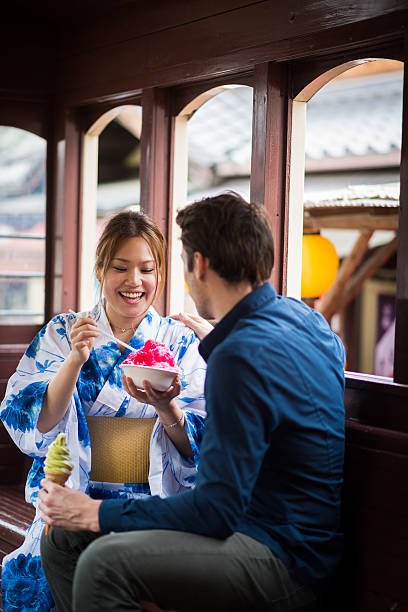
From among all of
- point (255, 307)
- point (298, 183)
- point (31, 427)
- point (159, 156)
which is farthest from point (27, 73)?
point (255, 307)

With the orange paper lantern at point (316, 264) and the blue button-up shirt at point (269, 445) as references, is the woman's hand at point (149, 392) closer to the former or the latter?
the blue button-up shirt at point (269, 445)

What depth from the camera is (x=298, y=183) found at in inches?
118

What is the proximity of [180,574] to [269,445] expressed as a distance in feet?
1.33

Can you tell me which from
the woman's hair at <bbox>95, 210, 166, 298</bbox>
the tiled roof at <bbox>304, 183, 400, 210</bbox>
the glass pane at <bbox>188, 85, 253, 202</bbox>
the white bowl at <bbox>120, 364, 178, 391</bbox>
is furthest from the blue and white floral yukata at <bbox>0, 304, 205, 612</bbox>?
the glass pane at <bbox>188, 85, 253, 202</bbox>

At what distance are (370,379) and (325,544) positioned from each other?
0.71m

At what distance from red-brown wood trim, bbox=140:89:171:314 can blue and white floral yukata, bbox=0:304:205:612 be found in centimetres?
89

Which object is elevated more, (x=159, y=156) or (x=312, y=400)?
(x=159, y=156)

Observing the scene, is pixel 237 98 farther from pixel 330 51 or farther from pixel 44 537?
pixel 44 537

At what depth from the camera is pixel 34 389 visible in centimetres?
267

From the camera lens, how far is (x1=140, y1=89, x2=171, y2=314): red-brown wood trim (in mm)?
3549

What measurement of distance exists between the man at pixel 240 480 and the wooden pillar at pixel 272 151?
932 millimetres

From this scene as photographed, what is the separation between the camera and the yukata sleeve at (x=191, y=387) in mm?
2602

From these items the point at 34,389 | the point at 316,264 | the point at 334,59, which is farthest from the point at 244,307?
the point at 316,264

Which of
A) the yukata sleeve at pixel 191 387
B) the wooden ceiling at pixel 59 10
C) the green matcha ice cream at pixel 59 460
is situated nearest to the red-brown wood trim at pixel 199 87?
the wooden ceiling at pixel 59 10
